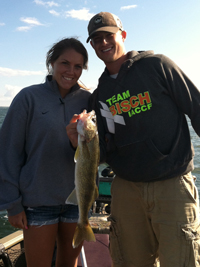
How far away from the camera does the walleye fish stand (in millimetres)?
2801

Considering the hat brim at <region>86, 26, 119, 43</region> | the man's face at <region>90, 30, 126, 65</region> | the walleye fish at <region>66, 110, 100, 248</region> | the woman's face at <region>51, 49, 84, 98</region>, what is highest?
the hat brim at <region>86, 26, 119, 43</region>

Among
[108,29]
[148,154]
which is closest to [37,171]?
[148,154]

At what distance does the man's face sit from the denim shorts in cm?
204

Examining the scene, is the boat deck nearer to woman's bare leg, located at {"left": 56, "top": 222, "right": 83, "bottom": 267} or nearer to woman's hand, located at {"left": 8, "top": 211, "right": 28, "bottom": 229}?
woman's bare leg, located at {"left": 56, "top": 222, "right": 83, "bottom": 267}

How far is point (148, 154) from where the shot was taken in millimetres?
3148

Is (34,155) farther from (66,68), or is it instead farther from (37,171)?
(66,68)

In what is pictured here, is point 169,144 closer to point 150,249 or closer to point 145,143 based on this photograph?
point 145,143

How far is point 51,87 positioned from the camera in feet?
11.1

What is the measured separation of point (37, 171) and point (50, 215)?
1.84ft

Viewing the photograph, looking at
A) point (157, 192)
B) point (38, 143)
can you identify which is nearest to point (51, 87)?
point (38, 143)

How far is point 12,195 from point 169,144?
196 centimetres

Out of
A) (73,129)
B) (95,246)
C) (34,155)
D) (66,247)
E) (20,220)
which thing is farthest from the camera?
(95,246)

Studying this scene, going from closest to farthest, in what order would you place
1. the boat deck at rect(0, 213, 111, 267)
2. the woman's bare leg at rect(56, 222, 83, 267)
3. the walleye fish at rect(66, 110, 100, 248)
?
1. the walleye fish at rect(66, 110, 100, 248)
2. the woman's bare leg at rect(56, 222, 83, 267)
3. the boat deck at rect(0, 213, 111, 267)

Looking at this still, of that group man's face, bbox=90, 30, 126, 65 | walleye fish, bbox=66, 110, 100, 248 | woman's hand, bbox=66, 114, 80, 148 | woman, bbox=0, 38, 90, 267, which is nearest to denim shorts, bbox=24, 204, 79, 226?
woman, bbox=0, 38, 90, 267
